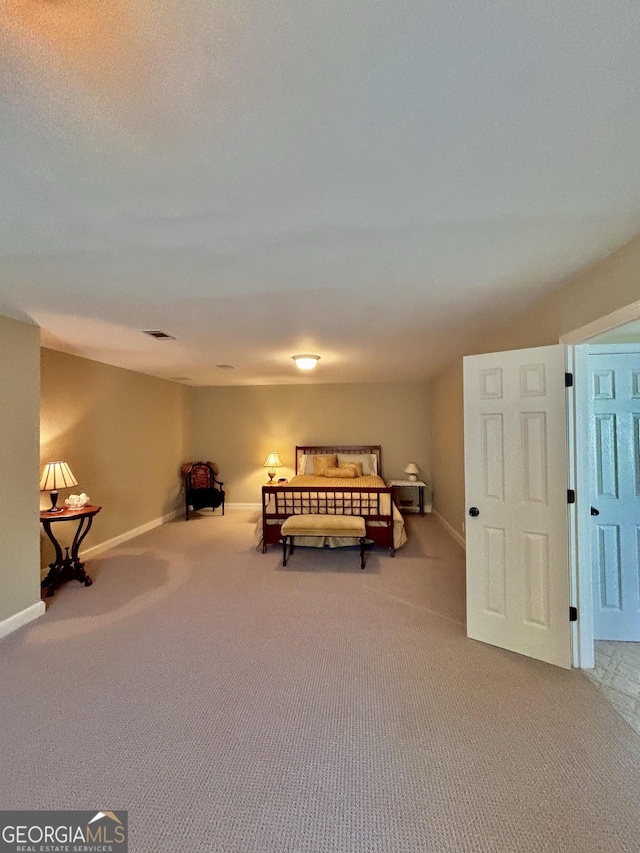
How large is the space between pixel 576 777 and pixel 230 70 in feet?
9.56

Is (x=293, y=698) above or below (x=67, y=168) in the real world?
below

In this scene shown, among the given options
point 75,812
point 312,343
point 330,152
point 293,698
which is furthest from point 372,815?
point 312,343

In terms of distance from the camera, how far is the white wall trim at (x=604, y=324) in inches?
68.2

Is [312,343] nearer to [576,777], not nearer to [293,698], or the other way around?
[293,698]

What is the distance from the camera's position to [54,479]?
347 centimetres

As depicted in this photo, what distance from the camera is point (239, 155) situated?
1.16 m

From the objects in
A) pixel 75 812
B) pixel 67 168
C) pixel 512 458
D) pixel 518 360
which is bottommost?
pixel 75 812

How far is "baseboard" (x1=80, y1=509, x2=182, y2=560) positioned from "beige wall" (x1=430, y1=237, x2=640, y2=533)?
15.6ft

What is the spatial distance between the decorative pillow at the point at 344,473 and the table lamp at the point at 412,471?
3.48 ft

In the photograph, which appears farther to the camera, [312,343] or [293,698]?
[312,343]

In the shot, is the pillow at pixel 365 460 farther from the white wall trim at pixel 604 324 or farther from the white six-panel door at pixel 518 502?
the white wall trim at pixel 604 324

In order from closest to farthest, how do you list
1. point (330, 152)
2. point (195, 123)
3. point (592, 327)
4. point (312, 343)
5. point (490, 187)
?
point (195, 123)
point (330, 152)
point (490, 187)
point (592, 327)
point (312, 343)

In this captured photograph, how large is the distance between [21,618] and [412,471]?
18.3ft

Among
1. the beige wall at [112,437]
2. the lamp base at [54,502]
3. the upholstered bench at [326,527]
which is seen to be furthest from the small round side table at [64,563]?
the upholstered bench at [326,527]
